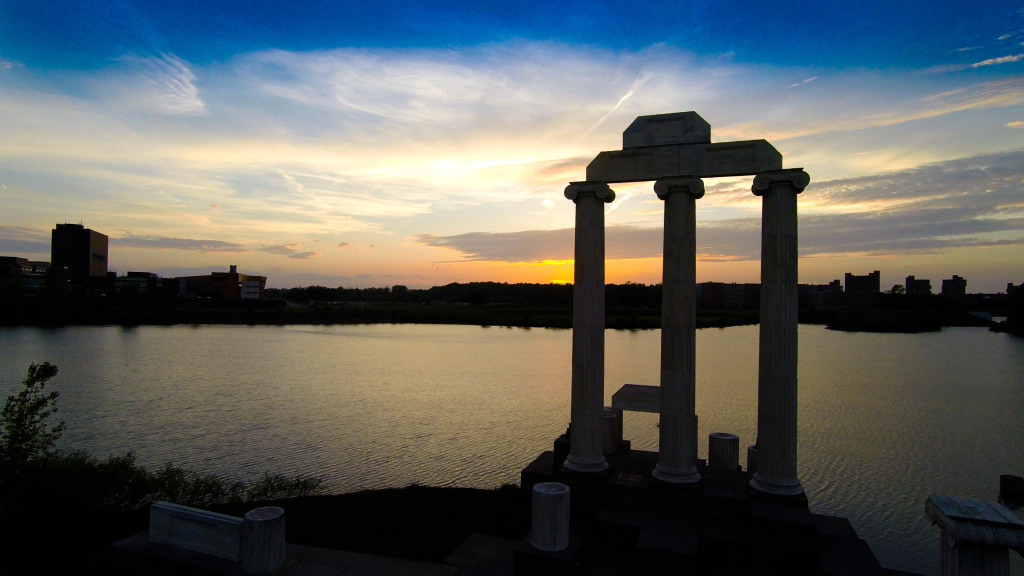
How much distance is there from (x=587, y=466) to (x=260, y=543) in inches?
273

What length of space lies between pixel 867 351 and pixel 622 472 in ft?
217

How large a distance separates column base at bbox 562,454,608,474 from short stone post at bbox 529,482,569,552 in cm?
284

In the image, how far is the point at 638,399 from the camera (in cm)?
Answer: 1616

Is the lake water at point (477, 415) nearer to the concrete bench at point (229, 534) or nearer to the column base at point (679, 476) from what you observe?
the column base at point (679, 476)

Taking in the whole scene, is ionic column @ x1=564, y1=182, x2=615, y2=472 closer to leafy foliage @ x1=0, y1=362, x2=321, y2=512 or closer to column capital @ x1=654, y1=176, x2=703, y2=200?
column capital @ x1=654, y1=176, x2=703, y2=200

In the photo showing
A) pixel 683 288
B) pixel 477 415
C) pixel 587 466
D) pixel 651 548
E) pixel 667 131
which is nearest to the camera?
pixel 651 548

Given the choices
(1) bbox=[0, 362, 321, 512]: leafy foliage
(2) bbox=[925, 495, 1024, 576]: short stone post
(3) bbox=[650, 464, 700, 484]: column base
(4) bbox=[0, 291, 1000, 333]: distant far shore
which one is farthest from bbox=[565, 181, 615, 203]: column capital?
(4) bbox=[0, 291, 1000, 333]: distant far shore

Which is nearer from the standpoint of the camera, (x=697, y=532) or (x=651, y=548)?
(x=651, y=548)

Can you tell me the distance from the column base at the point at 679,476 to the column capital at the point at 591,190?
6.35 meters

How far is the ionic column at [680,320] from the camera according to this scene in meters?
12.2

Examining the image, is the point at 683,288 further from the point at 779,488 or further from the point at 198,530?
the point at 198,530

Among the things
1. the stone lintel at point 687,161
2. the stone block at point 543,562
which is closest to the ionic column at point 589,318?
the stone lintel at point 687,161

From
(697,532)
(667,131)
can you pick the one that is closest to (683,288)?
(667,131)

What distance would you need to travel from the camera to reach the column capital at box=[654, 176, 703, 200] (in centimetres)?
1223
